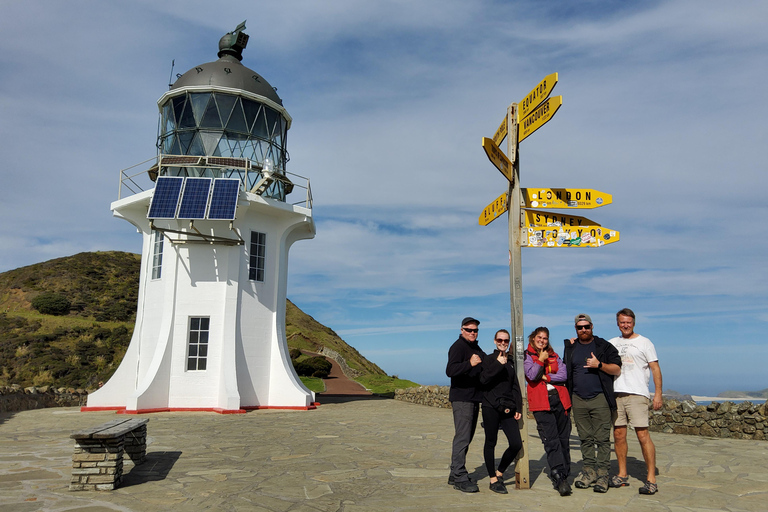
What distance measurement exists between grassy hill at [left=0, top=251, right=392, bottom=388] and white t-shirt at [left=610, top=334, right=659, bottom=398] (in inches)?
1134

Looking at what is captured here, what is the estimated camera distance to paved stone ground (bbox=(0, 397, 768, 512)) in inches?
201

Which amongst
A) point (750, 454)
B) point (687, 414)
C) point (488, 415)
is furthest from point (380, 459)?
point (687, 414)

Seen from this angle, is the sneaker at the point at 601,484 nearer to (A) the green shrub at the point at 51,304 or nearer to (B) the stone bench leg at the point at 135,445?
(B) the stone bench leg at the point at 135,445

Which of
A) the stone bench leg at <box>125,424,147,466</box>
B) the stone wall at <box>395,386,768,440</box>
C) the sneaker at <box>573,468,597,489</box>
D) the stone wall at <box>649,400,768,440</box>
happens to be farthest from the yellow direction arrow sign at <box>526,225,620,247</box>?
the stone wall at <box>649,400,768,440</box>

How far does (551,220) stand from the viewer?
6.31 meters

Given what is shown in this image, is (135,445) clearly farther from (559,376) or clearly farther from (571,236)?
(571,236)

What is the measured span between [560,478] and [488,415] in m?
1.05

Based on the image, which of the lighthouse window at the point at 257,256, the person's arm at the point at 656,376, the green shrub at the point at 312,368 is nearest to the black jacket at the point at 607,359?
the person's arm at the point at 656,376

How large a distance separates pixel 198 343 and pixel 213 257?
2.59 metres

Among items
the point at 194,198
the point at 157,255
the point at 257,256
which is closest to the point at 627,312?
the point at 194,198

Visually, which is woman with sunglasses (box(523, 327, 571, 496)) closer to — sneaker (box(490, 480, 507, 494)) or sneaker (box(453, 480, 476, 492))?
sneaker (box(490, 480, 507, 494))

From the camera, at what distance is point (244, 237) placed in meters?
15.4

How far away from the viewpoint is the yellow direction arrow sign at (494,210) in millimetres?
6656

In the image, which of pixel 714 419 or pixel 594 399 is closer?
pixel 594 399
